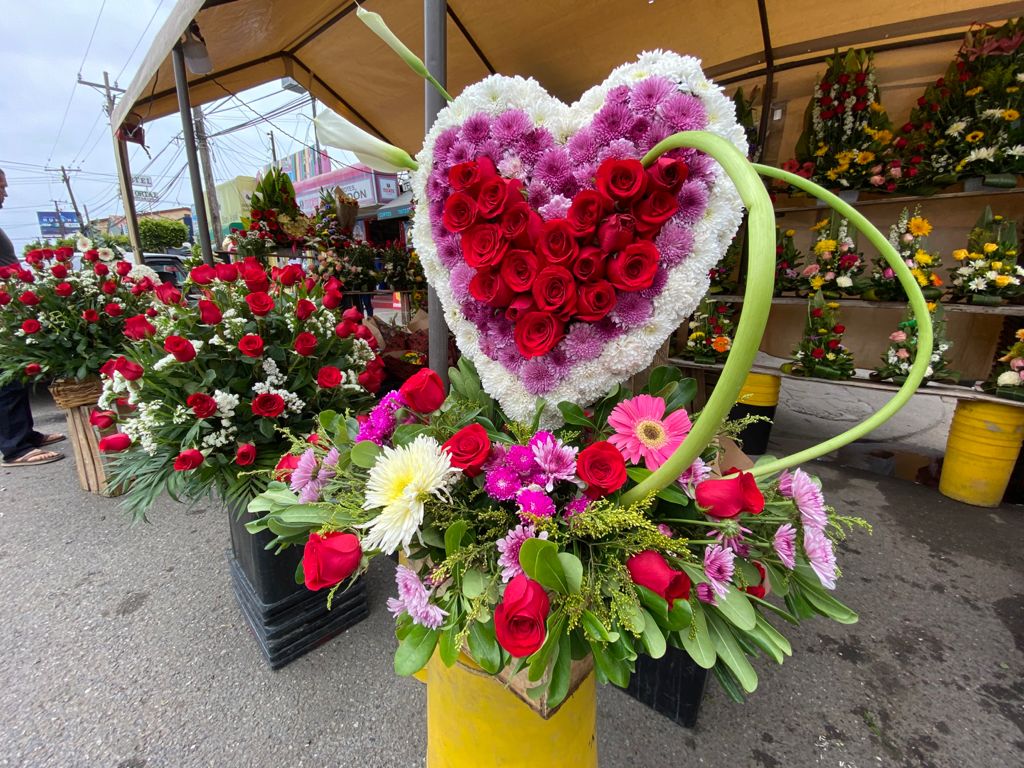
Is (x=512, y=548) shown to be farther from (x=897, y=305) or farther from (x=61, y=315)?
(x=897, y=305)

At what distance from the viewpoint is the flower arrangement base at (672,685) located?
4.51 feet

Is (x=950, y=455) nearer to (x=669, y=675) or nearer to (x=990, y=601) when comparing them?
(x=990, y=601)

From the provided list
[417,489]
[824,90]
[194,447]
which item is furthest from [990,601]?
[194,447]

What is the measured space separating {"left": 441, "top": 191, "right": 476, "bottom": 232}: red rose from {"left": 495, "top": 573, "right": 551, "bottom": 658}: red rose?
1.79ft

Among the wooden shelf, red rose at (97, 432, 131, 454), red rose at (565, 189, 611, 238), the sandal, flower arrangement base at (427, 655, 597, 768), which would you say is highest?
red rose at (565, 189, 611, 238)

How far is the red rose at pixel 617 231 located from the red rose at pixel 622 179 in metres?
0.03

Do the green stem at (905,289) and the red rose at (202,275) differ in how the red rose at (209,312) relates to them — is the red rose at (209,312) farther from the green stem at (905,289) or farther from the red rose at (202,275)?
the green stem at (905,289)

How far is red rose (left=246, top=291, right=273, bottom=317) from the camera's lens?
4.51 feet

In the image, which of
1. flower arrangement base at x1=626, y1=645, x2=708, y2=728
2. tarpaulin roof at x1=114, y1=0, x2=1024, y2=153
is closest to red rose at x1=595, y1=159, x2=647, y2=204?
flower arrangement base at x1=626, y1=645, x2=708, y2=728

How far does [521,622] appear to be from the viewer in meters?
0.50

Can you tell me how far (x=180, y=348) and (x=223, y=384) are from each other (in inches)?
6.9

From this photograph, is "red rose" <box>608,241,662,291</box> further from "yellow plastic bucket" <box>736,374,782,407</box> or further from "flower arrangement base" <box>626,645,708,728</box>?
"yellow plastic bucket" <box>736,374,782,407</box>

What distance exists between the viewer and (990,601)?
1.91m

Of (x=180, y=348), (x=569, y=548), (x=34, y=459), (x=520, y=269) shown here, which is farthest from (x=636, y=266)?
(x=34, y=459)
